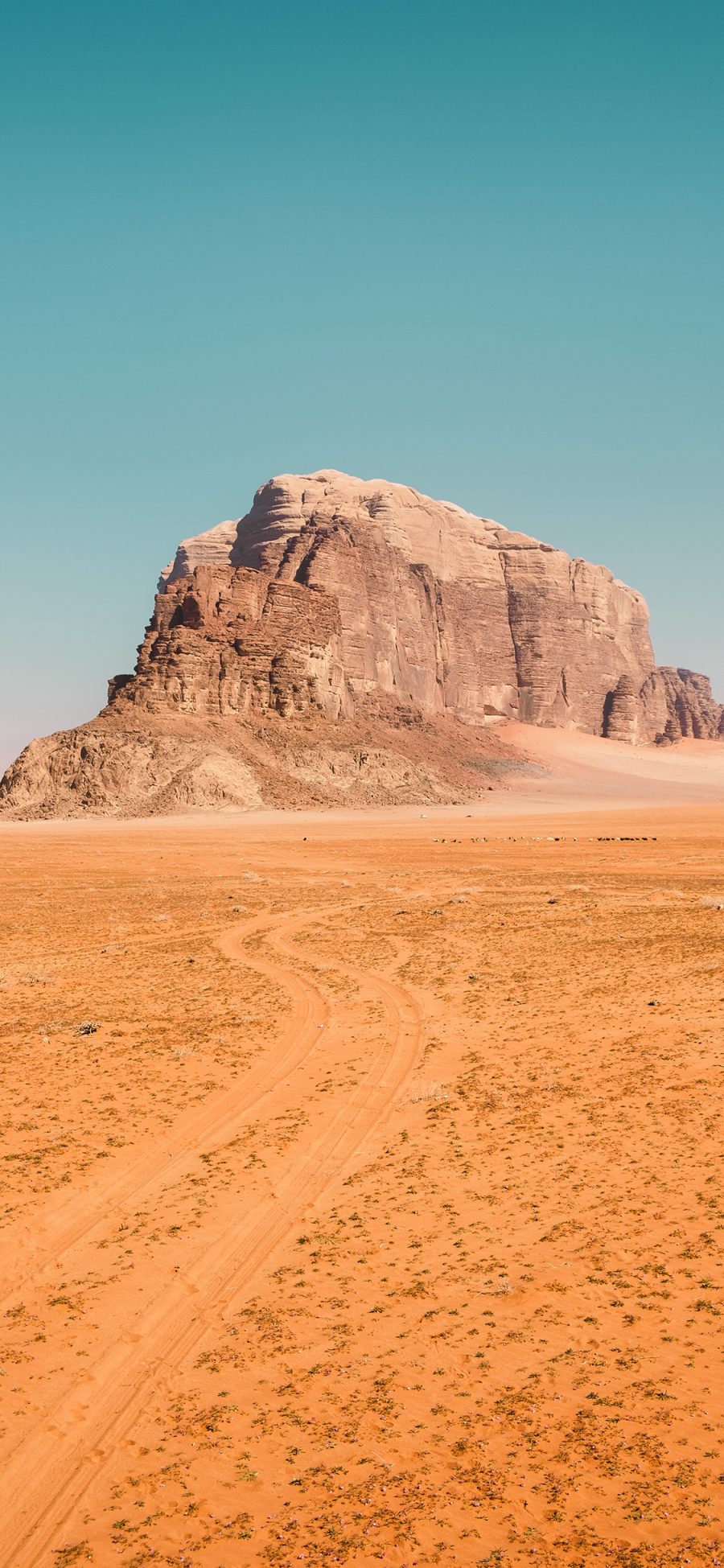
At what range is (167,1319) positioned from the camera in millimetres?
6605

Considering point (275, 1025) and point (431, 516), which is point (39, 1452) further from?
point (431, 516)

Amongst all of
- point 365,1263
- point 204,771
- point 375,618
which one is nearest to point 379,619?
point 375,618

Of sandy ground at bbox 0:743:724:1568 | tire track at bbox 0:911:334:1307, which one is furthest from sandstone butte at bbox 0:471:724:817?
tire track at bbox 0:911:334:1307

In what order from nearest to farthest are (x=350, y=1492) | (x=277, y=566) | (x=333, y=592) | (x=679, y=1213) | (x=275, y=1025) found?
(x=350, y=1492) < (x=679, y=1213) < (x=275, y=1025) < (x=333, y=592) < (x=277, y=566)

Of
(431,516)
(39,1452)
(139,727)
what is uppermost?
(431,516)

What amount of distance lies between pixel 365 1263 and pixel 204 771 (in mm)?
79627

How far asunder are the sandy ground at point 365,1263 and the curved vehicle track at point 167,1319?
3cm

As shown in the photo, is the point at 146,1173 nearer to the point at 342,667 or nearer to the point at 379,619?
the point at 342,667

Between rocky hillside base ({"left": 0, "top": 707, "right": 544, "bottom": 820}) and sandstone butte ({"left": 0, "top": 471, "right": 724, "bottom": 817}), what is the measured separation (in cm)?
21

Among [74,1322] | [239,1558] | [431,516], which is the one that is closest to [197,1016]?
[74,1322]

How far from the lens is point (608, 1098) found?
35.0 ft

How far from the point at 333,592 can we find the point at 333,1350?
134252 mm

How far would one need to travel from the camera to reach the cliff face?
105 meters

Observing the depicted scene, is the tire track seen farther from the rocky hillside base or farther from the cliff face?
the cliff face
